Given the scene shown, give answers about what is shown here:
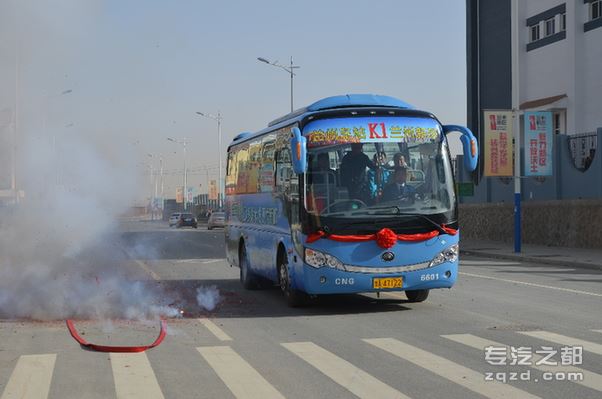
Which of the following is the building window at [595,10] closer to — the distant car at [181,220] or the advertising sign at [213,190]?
the distant car at [181,220]

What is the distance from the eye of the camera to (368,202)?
13336 mm

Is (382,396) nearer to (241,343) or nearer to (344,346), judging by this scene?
(344,346)

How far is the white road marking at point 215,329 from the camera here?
37.6 ft

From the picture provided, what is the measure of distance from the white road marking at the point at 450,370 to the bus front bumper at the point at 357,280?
2284mm

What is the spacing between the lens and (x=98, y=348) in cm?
1045

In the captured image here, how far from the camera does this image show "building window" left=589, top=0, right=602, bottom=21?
39031mm

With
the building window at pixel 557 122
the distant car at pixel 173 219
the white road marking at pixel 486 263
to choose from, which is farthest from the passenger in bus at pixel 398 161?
the distant car at pixel 173 219

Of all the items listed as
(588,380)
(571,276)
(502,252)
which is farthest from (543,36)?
(588,380)

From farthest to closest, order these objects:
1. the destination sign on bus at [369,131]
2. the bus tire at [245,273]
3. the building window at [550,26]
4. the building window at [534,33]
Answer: the building window at [534,33] < the building window at [550,26] < the bus tire at [245,273] < the destination sign on bus at [369,131]

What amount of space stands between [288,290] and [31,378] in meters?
6.23

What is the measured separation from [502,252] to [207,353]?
22.2m

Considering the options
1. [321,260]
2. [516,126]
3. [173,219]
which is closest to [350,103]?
[321,260]

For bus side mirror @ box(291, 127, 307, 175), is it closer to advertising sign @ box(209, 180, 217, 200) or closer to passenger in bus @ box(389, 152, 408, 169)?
passenger in bus @ box(389, 152, 408, 169)

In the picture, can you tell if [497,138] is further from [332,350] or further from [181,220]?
[181,220]
